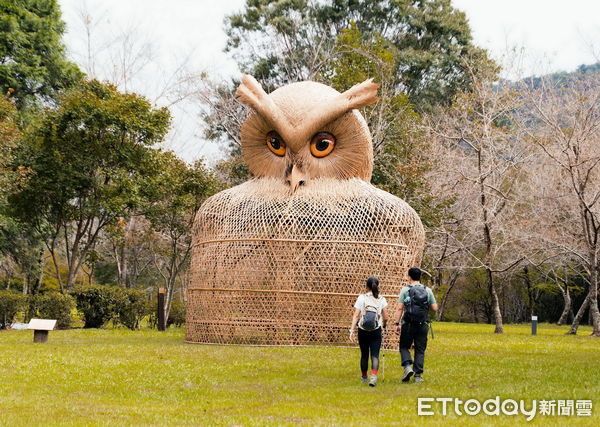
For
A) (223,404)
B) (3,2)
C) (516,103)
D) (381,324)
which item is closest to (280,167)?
(381,324)

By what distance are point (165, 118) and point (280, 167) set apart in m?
9.05

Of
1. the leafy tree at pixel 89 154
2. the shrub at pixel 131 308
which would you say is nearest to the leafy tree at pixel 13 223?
the leafy tree at pixel 89 154

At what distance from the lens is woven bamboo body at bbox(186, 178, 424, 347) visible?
17.4 meters

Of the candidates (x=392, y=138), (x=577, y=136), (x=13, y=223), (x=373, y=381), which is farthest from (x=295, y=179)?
(x=13, y=223)

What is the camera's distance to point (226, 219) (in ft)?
59.9

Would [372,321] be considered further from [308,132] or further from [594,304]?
[594,304]

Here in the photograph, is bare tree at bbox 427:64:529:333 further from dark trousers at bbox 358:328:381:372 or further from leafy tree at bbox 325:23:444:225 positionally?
dark trousers at bbox 358:328:381:372

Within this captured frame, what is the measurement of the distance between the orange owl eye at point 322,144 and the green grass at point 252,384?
17.3ft

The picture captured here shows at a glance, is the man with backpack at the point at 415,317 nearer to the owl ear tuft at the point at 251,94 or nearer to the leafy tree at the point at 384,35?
the owl ear tuft at the point at 251,94

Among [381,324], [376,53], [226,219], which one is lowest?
[381,324]

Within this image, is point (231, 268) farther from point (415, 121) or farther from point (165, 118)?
point (415, 121)

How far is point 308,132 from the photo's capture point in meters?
18.7

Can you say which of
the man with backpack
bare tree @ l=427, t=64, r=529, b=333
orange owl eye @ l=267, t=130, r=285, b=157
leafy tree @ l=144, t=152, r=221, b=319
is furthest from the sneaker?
leafy tree @ l=144, t=152, r=221, b=319

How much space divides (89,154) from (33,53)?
772 centimetres
